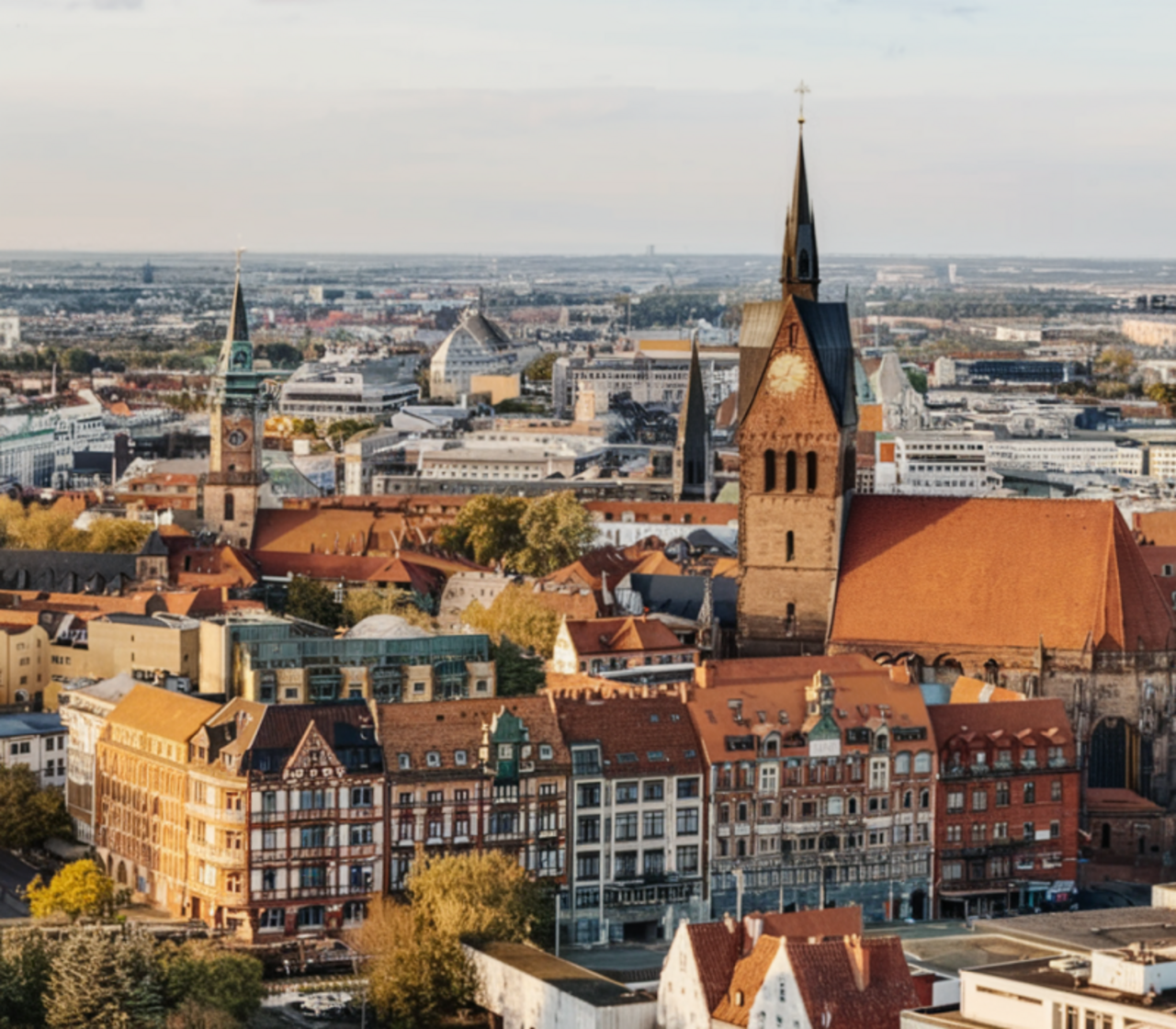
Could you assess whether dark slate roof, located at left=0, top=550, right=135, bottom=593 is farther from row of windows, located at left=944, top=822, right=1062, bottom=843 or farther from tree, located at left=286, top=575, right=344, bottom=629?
row of windows, located at left=944, top=822, right=1062, bottom=843

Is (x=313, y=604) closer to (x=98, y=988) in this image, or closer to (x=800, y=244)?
(x=800, y=244)

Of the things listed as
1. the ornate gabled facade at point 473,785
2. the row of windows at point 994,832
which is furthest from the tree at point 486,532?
the ornate gabled facade at point 473,785

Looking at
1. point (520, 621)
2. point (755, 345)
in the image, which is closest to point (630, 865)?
point (755, 345)

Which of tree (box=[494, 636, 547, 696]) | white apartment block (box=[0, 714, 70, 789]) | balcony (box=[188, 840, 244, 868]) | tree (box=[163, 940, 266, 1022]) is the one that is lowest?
tree (box=[163, 940, 266, 1022])

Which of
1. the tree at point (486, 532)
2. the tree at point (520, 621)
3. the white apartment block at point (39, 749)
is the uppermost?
the tree at point (486, 532)

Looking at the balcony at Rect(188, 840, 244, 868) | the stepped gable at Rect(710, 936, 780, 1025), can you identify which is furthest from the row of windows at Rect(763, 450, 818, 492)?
the stepped gable at Rect(710, 936, 780, 1025)

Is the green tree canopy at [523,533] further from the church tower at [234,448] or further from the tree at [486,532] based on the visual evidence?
the church tower at [234,448]
